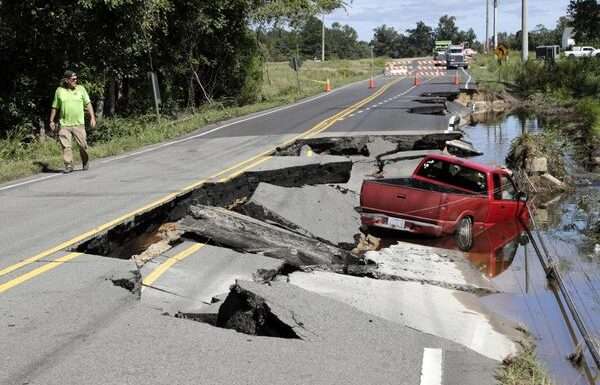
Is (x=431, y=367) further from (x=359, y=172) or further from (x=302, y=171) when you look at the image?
(x=359, y=172)

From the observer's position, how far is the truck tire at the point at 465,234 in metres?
11.4

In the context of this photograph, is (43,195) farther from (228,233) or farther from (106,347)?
(106,347)

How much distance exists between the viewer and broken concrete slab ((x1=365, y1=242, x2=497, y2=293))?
909cm

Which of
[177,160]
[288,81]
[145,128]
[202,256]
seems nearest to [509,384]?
[202,256]

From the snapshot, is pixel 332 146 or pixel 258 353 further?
pixel 332 146

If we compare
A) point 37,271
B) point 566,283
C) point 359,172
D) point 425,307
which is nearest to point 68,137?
point 359,172

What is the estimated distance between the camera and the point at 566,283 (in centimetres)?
980

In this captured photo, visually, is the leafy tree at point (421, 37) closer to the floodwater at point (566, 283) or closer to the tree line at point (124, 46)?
the tree line at point (124, 46)

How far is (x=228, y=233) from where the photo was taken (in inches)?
348

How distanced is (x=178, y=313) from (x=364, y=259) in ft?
12.2

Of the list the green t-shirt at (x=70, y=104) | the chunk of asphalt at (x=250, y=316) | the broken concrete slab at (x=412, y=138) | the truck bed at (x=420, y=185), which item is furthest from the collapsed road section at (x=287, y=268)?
the broken concrete slab at (x=412, y=138)

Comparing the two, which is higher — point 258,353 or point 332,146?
point 332,146

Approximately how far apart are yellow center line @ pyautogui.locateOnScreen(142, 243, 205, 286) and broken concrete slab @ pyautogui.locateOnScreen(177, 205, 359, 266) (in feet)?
0.91

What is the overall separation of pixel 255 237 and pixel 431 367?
4041 mm
